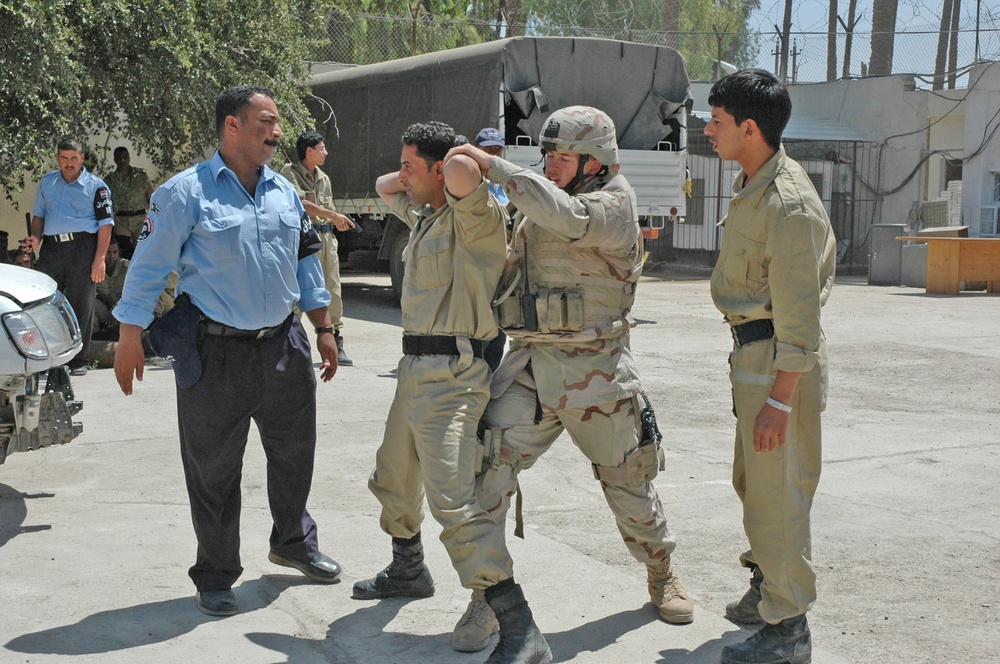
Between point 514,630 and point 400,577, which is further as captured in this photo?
point 400,577

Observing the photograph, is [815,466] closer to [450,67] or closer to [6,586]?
[6,586]

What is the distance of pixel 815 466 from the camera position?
3.55 metres

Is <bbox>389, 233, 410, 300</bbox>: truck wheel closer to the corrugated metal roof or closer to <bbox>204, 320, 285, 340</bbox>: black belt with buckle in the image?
<bbox>204, 320, 285, 340</bbox>: black belt with buckle

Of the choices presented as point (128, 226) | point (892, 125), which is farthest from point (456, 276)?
point (892, 125)

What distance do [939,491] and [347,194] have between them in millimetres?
10889

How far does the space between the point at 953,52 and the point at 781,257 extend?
2654 cm

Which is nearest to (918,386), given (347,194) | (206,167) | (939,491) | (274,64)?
(939,491)

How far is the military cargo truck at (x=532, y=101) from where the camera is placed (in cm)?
1255

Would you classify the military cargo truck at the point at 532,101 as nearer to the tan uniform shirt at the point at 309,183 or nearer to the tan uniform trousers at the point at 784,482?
the tan uniform shirt at the point at 309,183

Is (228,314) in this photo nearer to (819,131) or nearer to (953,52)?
(819,131)

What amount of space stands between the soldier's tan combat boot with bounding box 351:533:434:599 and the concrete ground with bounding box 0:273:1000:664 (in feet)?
0.17

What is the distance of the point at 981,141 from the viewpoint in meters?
21.1

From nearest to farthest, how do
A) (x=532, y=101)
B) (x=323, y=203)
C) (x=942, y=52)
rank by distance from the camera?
(x=323, y=203), (x=532, y=101), (x=942, y=52)

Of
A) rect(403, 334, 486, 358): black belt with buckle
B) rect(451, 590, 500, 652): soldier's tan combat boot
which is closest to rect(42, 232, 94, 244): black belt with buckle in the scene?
rect(403, 334, 486, 358): black belt with buckle
